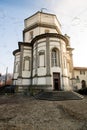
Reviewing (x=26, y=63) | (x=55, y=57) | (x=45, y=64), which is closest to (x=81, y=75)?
(x=55, y=57)

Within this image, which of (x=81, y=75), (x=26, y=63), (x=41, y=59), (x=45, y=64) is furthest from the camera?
(x=81, y=75)

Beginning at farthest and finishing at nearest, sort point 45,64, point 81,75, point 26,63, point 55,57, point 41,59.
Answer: point 81,75
point 26,63
point 55,57
point 41,59
point 45,64

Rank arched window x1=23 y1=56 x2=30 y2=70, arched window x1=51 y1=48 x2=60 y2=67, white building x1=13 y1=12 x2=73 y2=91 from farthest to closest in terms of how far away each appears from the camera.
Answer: arched window x1=23 y1=56 x2=30 y2=70
arched window x1=51 y1=48 x2=60 y2=67
white building x1=13 y1=12 x2=73 y2=91

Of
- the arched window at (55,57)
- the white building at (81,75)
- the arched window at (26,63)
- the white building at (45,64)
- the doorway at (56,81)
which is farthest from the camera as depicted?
the white building at (81,75)

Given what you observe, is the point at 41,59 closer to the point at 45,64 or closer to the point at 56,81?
the point at 45,64

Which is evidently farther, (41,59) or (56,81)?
(41,59)

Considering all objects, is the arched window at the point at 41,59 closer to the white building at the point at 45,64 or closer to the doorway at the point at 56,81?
the white building at the point at 45,64

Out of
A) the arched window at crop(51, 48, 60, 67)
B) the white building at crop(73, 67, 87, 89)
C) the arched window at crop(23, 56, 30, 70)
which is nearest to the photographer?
the arched window at crop(51, 48, 60, 67)

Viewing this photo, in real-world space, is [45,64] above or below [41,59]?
below

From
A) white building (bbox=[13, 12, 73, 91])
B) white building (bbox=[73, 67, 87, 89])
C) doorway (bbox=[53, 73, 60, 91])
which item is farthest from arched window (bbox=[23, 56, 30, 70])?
white building (bbox=[73, 67, 87, 89])

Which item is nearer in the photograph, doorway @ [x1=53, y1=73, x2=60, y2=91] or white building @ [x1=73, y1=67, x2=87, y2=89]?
doorway @ [x1=53, y1=73, x2=60, y2=91]

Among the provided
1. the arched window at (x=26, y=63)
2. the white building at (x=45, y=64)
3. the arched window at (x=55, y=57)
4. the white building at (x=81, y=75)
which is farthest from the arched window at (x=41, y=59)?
the white building at (x=81, y=75)

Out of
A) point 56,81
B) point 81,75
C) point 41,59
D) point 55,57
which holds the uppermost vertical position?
point 55,57

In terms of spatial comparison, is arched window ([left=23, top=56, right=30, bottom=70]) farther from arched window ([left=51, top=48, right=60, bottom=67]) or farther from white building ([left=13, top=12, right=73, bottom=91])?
arched window ([left=51, top=48, right=60, bottom=67])
